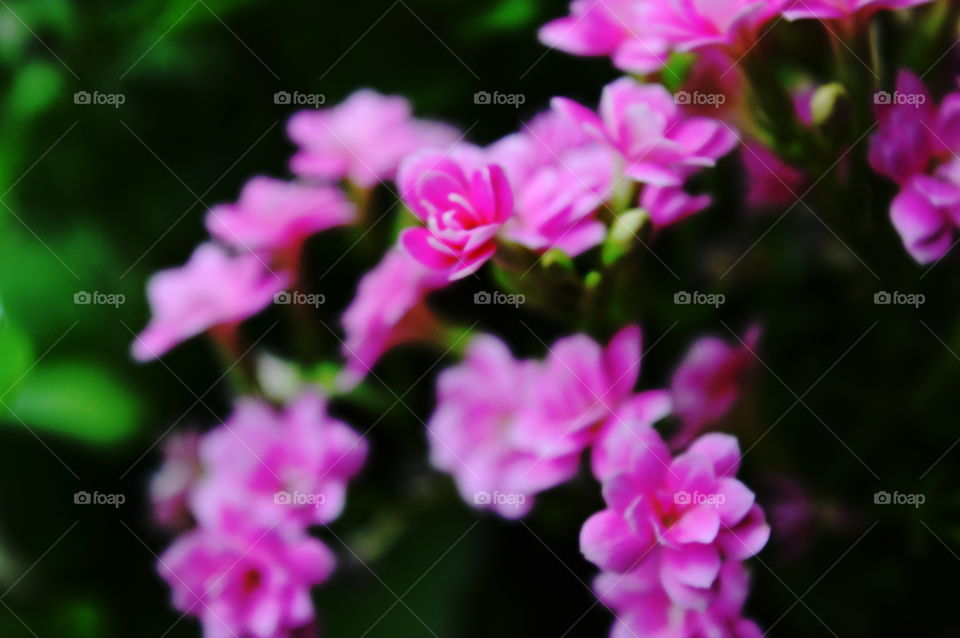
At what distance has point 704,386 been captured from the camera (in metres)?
0.44

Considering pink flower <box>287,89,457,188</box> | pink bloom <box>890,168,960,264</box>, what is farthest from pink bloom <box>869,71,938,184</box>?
pink flower <box>287,89,457,188</box>

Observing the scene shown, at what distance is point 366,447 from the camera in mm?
479

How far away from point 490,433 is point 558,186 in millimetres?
117

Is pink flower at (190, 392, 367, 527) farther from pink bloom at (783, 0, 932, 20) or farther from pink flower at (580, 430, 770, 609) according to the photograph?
pink bloom at (783, 0, 932, 20)

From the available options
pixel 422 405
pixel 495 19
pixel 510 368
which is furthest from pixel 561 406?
pixel 495 19

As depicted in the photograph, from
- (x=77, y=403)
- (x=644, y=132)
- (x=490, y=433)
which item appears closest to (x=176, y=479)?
(x=77, y=403)

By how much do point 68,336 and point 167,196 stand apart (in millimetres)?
112

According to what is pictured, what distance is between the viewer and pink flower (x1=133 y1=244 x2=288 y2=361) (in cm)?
49

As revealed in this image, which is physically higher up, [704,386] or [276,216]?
[276,216]

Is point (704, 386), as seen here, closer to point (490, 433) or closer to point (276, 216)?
point (490, 433)

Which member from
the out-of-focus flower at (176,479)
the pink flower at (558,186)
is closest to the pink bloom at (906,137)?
the pink flower at (558,186)

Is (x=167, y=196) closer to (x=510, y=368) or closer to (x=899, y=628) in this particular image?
(x=510, y=368)

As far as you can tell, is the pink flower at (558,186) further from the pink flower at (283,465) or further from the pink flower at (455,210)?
the pink flower at (283,465)

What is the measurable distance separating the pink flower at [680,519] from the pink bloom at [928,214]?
11 centimetres
